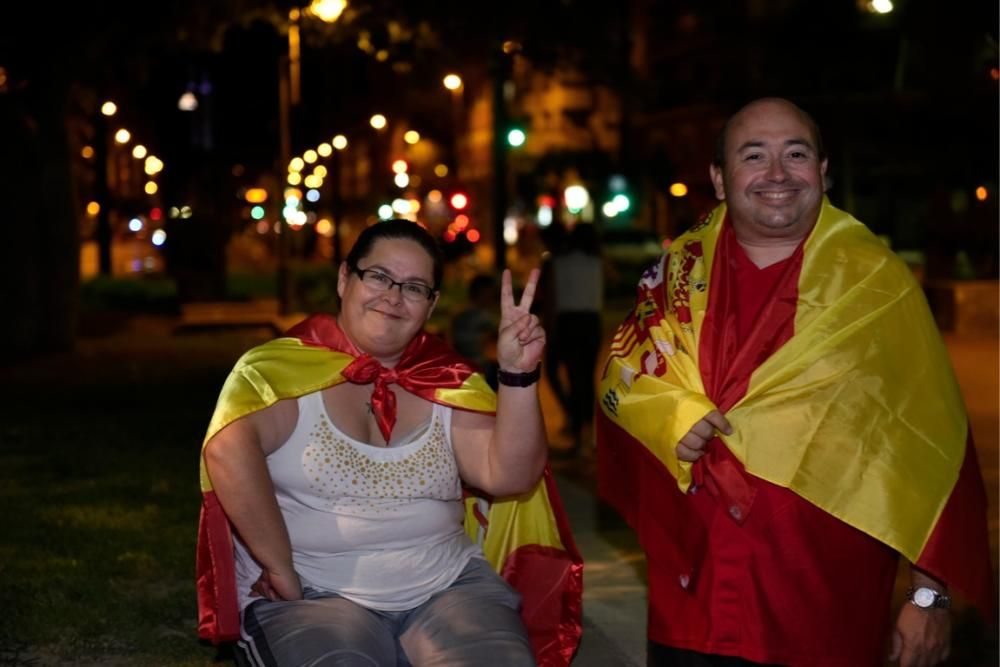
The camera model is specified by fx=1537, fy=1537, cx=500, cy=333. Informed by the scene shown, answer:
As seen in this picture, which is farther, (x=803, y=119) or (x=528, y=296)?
Result: (x=528, y=296)

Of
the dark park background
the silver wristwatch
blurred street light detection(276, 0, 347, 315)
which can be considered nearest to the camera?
the silver wristwatch

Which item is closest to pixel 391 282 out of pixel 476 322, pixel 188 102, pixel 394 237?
pixel 394 237

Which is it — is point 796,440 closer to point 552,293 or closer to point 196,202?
point 552,293

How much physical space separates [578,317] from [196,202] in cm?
1708

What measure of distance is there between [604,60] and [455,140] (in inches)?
2176

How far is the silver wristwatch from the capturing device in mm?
3662

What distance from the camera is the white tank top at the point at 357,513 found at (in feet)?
13.0

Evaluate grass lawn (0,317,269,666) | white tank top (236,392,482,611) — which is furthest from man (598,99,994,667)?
grass lawn (0,317,269,666)

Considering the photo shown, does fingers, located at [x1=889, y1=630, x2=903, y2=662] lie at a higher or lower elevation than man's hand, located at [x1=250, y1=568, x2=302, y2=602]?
lower

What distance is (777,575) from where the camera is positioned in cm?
357

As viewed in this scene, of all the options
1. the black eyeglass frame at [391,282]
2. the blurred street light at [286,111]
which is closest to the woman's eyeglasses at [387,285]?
the black eyeglass frame at [391,282]

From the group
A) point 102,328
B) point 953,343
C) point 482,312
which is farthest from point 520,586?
point 102,328

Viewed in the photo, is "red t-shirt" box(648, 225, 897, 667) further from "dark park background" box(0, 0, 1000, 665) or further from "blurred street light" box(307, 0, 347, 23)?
"blurred street light" box(307, 0, 347, 23)

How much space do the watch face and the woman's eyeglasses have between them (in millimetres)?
1471
